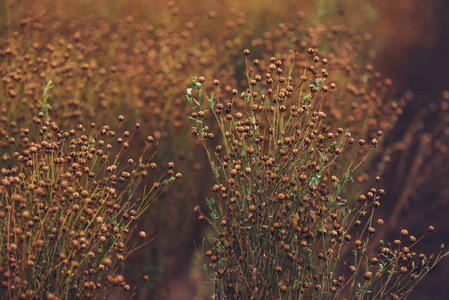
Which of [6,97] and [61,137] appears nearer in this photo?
[61,137]

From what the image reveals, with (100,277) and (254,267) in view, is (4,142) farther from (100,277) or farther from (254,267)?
(254,267)

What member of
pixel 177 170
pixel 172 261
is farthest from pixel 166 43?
pixel 172 261

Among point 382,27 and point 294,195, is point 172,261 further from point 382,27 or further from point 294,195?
point 382,27

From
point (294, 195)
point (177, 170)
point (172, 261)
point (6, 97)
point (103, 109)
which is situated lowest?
point (172, 261)

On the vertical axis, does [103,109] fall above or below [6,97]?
below

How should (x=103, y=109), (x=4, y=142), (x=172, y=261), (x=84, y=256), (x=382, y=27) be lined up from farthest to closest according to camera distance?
(x=382, y=27) → (x=172, y=261) → (x=103, y=109) → (x=4, y=142) → (x=84, y=256)

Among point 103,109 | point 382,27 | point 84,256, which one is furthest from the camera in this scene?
point 382,27
